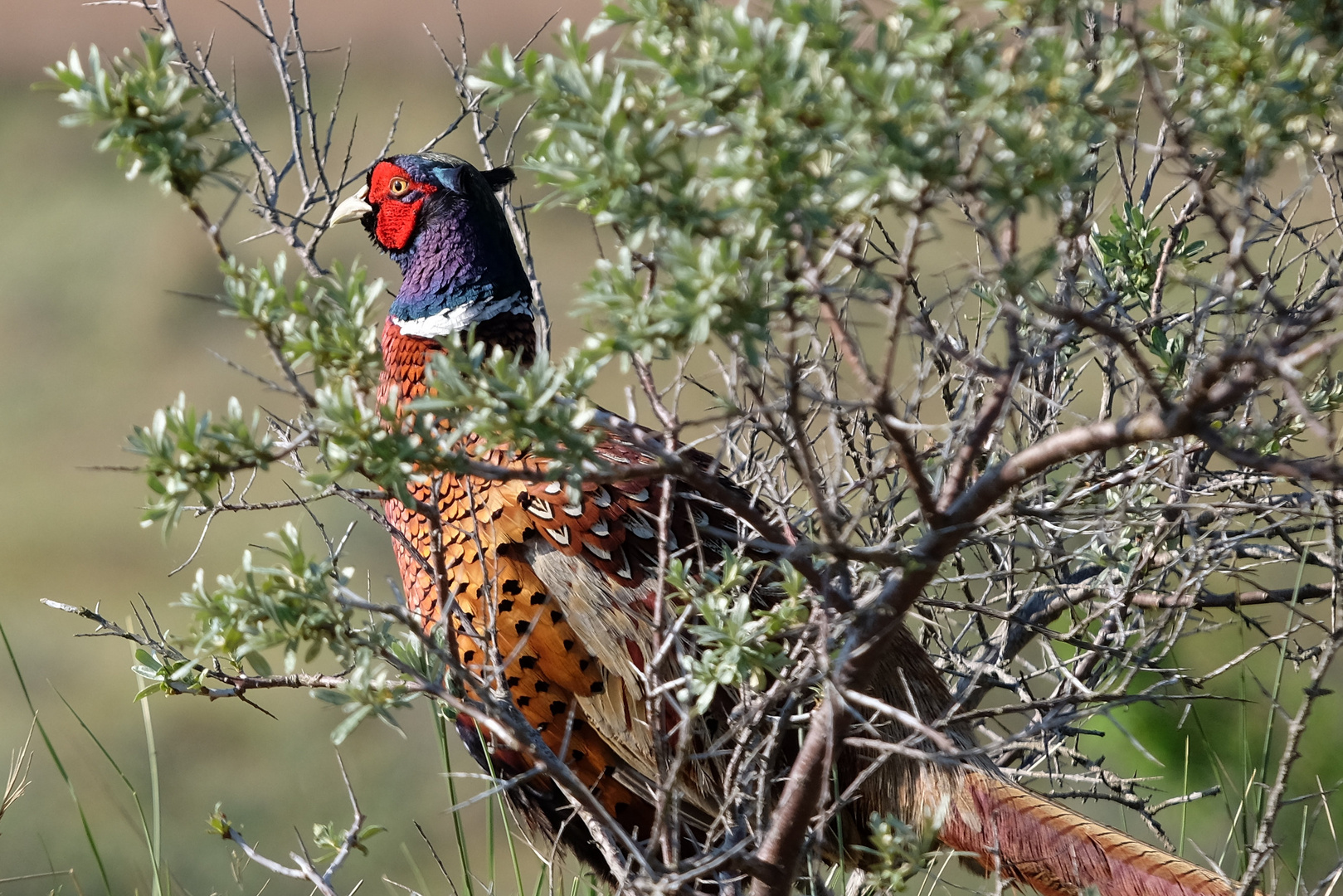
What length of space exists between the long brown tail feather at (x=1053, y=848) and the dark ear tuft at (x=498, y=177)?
5.42ft

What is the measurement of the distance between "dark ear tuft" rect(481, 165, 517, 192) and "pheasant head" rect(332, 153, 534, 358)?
1 centimetres

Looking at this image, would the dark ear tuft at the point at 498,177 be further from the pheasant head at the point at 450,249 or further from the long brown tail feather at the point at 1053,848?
the long brown tail feather at the point at 1053,848

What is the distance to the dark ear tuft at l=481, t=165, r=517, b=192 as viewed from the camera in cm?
268

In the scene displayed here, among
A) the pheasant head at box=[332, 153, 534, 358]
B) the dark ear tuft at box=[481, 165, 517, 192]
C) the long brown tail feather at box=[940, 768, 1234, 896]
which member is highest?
the dark ear tuft at box=[481, 165, 517, 192]

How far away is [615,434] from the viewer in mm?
1285

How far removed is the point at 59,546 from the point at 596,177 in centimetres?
1313

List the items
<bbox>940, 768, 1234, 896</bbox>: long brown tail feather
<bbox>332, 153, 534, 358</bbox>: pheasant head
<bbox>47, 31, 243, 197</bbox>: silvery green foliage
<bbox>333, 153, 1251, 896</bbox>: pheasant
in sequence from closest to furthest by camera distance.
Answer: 1. <bbox>47, 31, 243, 197</bbox>: silvery green foliage
2. <bbox>940, 768, 1234, 896</bbox>: long brown tail feather
3. <bbox>333, 153, 1251, 896</bbox>: pheasant
4. <bbox>332, 153, 534, 358</bbox>: pheasant head

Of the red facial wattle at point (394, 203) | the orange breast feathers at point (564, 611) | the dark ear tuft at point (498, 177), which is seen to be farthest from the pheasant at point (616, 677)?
the dark ear tuft at point (498, 177)

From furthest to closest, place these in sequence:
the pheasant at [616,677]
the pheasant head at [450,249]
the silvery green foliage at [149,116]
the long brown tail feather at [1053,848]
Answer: the pheasant head at [450,249] → the pheasant at [616,677] → the long brown tail feather at [1053,848] → the silvery green foliage at [149,116]

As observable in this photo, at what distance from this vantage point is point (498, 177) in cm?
270

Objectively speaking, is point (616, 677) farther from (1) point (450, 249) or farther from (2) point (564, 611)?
(1) point (450, 249)

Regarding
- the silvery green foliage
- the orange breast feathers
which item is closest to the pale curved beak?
the orange breast feathers

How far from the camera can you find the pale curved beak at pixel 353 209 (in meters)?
2.68

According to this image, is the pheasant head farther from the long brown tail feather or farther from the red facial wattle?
the long brown tail feather
